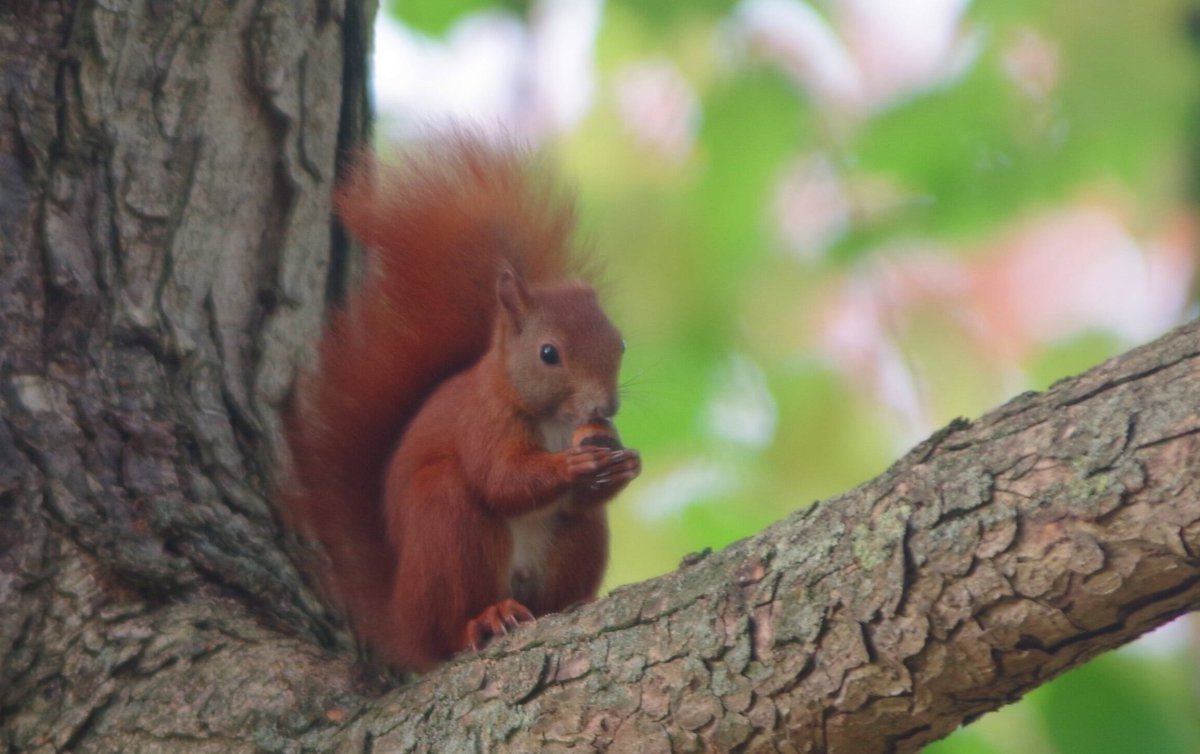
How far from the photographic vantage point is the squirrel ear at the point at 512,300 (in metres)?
2.01

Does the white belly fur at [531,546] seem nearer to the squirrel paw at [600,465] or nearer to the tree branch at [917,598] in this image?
the squirrel paw at [600,465]

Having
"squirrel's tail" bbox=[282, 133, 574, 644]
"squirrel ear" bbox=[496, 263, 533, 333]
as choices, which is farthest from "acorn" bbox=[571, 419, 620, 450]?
"squirrel's tail" bbox=[282, 133, 574, 644]

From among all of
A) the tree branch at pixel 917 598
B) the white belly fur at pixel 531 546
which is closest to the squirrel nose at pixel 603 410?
the white belly fur at pixel 531 546

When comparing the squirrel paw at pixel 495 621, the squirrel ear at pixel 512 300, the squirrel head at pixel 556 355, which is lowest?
the squirrel paw at pixel 495 621

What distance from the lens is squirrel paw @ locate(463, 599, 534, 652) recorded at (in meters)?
1.71

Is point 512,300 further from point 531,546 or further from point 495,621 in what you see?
point 495,621

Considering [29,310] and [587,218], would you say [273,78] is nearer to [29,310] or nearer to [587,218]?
[29,310]

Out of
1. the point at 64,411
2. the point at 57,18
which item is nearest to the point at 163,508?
the point at 64,411

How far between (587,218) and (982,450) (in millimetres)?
1747

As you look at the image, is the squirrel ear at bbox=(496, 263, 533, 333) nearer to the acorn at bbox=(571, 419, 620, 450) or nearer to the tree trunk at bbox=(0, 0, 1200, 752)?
the acorn at bbox=(571, 419, 620, 450)

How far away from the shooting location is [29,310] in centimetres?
174

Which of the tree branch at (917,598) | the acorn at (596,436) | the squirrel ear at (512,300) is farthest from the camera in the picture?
the squirrel ear at (512,300)

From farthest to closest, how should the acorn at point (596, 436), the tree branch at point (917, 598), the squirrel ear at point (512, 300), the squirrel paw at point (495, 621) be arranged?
the squirrel ear at point (512, 300) < the acorn at point (596, 436) < the squirrel paw at point (495, 621) < the tree branch at point (917, 598)

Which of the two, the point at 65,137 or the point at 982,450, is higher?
the point at 65,137
